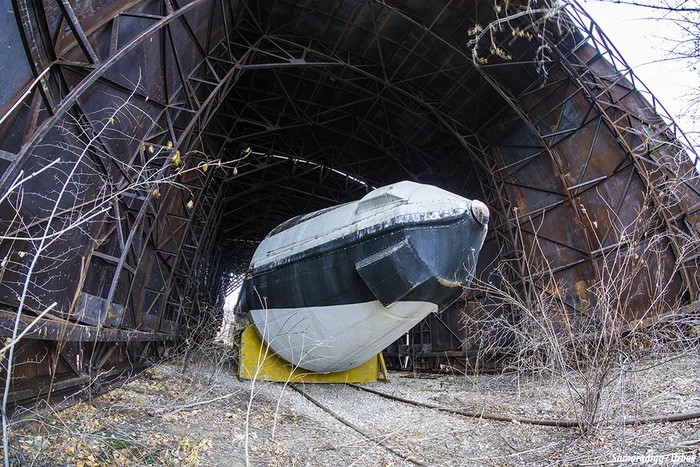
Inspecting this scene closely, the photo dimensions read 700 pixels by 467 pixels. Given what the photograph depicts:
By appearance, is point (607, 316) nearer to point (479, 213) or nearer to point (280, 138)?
point (479, 213)

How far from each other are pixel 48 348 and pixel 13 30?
3.87 m

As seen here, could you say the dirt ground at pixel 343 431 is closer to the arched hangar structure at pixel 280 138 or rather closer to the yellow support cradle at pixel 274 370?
the arched hangar structure at pixel 280 138

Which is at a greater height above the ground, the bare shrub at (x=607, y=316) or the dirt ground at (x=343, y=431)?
the bare shrub at (x=607, y=316)

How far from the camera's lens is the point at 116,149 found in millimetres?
6477

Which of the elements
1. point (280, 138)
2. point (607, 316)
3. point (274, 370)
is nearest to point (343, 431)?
point (274, 370)

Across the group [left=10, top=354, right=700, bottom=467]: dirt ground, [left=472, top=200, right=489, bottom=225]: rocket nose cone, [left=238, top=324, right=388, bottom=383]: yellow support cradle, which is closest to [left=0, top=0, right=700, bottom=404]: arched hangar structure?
[left=10, top=354, right=700, bottom=467]: dirt ground

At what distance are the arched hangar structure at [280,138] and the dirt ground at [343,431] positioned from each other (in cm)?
69

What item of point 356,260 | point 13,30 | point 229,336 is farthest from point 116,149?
point 229,336

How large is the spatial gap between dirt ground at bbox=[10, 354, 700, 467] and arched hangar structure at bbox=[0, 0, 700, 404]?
693 mm

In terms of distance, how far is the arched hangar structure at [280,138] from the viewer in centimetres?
460

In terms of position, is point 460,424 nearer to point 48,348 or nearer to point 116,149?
point 48,348

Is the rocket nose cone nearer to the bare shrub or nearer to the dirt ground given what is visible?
the bare shrub

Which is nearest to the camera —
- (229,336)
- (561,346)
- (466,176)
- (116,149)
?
(561,346)

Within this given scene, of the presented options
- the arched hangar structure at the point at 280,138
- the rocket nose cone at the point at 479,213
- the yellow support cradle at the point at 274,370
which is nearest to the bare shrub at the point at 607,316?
the arched hangar structure at the point at 280,138
